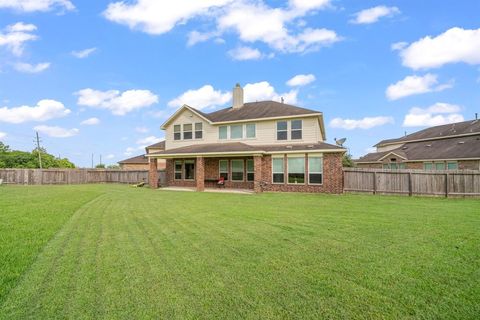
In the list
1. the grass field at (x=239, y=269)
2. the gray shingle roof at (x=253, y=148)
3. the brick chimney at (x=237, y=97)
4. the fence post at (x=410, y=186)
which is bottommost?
the grass field at (x=239, y=269)

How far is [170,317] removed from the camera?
2902 mm

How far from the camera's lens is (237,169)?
20359 mm

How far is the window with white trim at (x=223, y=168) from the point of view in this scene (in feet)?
67.8

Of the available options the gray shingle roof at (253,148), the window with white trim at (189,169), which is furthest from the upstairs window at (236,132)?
the window with white trim at (189,169)

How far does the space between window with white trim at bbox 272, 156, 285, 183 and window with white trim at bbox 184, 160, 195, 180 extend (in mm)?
7158

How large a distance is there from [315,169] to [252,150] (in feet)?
13.8

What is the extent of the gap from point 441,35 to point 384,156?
747 inches

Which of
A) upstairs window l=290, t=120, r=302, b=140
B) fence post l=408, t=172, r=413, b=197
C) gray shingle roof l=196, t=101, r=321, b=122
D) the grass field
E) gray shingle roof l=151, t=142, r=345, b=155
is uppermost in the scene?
gray shingle roof l=196, t=101, r=321, b=122

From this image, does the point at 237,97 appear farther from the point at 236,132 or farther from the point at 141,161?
the point at 141,161

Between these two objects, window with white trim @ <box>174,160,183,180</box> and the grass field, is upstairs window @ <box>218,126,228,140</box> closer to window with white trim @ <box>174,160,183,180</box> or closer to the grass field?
window with white trim @ <box>174,160,183,180</box>

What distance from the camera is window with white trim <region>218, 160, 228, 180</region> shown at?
20.7 metres

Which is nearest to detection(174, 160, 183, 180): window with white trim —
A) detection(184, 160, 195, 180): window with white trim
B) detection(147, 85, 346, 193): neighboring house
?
detection(147, 85, 346, 193): neighboring house

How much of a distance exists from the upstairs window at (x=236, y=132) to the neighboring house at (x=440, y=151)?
20.9m

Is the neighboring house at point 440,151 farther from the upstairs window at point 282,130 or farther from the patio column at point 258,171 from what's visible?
the patio column at point 258,171
